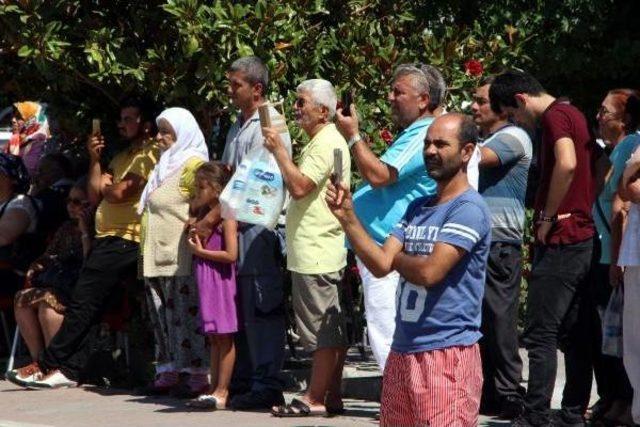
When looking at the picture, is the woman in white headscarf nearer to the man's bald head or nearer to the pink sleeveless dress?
the pink sleeveless dress

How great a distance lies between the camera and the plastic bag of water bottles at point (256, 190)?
8680 mm

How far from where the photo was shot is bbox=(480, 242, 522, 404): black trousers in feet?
27.3

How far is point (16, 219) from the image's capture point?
1096 cm

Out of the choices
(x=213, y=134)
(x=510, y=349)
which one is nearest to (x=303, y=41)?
(x=213, y=134)

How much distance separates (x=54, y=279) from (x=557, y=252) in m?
4.08

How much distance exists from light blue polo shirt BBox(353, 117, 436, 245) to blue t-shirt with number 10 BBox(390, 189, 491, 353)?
2084mm

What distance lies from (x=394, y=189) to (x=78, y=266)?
10.4 ft

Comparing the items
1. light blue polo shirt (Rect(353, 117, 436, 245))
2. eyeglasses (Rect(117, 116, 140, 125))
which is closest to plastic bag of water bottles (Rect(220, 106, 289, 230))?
light blue polo shirt (Rect(353, 117, 436, 245))

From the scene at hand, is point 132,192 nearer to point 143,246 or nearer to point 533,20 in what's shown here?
point 143,246

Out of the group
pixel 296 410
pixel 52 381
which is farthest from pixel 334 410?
pixel 52 381

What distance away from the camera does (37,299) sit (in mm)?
10422

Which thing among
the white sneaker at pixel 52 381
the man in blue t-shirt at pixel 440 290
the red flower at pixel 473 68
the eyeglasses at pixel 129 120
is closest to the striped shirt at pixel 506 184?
the red flower at pixel 473 68

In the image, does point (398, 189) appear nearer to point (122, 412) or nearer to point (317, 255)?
point (317, 255)

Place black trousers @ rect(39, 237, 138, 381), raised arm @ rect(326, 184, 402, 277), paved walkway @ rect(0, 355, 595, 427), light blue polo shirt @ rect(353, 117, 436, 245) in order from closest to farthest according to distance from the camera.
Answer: raised arm @ rect(326, 184, 402, 277) < light blue polo shirt @ rect(353, 117, 436, 245) < paved walkway @ rect(0, 355, 595, 427) < black trousers @ rect(39, 237, 138, 381)
